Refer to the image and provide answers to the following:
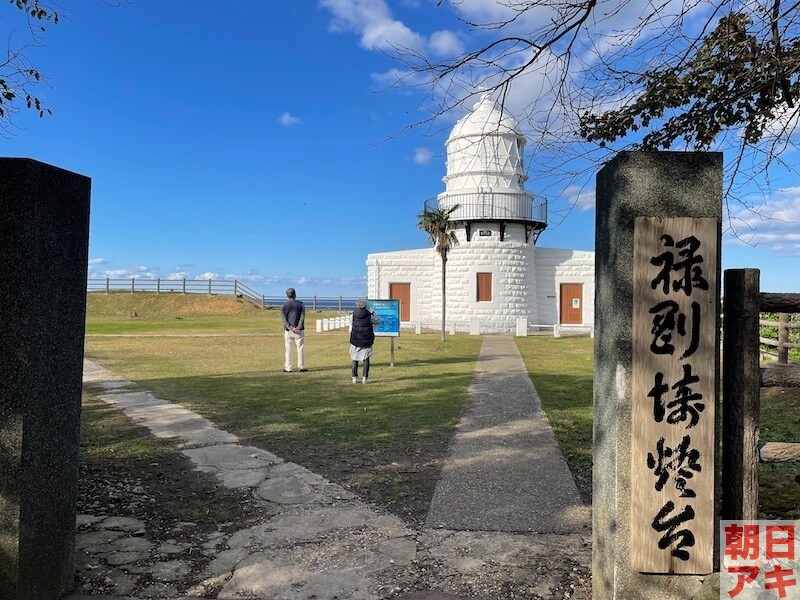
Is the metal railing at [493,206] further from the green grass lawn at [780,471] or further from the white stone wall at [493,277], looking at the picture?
the green grass lawn at [780,471]

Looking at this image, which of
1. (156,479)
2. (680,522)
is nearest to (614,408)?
(680,522)

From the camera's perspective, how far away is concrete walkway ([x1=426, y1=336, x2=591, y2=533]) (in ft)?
13.5

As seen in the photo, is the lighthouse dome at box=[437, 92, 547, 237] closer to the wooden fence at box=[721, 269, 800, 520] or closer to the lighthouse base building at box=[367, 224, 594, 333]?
the lighthouse base building at box=[367, 224, 594, 333]

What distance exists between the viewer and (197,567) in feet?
11.2

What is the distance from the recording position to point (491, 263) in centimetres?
2688

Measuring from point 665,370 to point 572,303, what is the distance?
86.0 feet

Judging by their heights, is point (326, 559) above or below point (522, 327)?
below

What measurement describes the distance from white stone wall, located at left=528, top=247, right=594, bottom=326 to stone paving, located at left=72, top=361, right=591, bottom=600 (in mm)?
24445

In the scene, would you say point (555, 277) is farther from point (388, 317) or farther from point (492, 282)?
point (388, 317)

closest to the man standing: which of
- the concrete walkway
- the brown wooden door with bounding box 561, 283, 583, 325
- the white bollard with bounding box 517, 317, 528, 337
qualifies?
the concrete walkway

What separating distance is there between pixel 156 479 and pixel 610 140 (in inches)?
202

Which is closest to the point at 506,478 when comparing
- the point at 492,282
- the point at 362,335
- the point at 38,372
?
the point at 38,372

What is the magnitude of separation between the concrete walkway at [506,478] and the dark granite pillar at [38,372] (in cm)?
228

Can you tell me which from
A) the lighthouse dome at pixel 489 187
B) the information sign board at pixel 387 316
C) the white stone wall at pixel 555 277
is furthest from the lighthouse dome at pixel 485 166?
the information sign board at pixel 387 316
